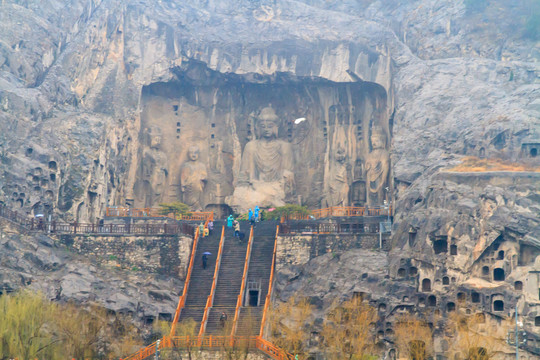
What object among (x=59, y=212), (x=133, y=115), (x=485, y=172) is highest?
(x=133, y=115)

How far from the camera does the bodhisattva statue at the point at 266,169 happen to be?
222 ft

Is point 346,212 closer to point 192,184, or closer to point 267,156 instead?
point 267,156

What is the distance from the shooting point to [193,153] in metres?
→ 70.1

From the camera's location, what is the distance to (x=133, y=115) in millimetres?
66812

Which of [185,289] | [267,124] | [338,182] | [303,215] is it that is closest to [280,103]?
[267,124]

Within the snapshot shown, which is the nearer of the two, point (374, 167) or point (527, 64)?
point (527, 64)

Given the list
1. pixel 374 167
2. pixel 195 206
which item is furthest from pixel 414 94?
pixel 195 206

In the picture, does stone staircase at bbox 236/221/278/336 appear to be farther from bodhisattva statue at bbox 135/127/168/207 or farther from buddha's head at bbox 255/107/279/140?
bodhisattva statue at bbox 135/127/168/207

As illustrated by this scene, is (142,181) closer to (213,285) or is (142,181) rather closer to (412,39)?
(213,285)

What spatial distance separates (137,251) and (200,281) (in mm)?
4241

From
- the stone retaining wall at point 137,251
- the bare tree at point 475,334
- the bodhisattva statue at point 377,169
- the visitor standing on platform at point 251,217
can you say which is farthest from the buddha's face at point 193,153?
the bare tree at point 475,334

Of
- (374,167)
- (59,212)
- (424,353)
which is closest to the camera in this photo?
(424,353)

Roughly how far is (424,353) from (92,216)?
2333 centimetres

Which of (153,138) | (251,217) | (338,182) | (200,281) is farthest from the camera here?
(153,138)
